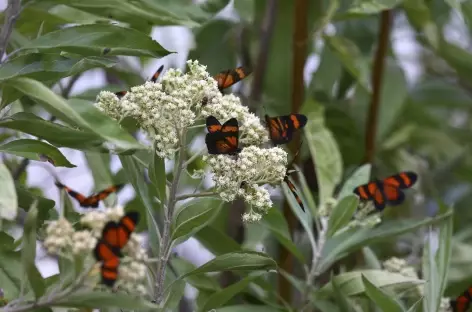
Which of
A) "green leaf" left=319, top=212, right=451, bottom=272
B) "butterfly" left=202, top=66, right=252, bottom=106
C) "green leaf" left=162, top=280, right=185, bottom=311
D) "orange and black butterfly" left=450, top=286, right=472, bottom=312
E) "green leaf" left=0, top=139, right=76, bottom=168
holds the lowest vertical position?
"orange and black butterfly" left=450, top=286, right=472, bottom=312

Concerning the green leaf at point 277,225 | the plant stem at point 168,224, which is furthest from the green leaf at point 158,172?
the green leaf at point 277,225

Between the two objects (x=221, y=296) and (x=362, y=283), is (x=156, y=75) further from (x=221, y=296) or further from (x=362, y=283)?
(x=362, y=283)

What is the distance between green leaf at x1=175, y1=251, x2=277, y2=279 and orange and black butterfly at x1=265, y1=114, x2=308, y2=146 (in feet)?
0.36

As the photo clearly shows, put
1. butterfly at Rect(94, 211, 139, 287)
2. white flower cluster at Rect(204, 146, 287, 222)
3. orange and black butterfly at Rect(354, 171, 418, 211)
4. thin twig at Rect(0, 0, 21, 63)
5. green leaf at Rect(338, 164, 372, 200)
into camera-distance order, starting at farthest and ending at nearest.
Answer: green leaf at Rect(338, 164, 372, 200), orange and black butterfly at Rect(354, 171, 418, 211), thin twig at Rect(0, 0, 21, 63), white flower cluster at Rect(204, 146, 287, 222), butterfly at Rect(94, 211, 139, 287)

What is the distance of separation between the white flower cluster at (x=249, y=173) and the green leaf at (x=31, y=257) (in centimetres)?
16

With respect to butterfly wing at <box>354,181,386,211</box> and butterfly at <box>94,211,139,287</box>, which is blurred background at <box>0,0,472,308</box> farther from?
butterfly at <box>94,211,139,287</box>

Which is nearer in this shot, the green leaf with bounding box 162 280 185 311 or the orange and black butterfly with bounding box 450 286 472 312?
the green leaf with bounding box 162 280 185 311

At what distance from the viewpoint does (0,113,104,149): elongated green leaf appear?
593 mm

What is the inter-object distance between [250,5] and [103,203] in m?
0.40

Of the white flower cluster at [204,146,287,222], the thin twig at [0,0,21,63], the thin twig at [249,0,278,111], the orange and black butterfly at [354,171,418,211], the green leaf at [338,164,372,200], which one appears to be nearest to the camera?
the white flower cluster at [204,146,287,222]

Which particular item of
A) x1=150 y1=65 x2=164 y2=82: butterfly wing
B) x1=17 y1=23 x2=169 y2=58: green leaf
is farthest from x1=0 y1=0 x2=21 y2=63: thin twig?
x1=150 y1=65 x2=164 y2=82: butterfly wing

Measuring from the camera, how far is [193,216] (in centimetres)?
68

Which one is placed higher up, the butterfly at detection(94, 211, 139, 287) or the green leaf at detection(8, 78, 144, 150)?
the green leaf at detection(8, 78, 144, 150)

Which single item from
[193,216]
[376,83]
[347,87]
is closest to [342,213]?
[193,216]
